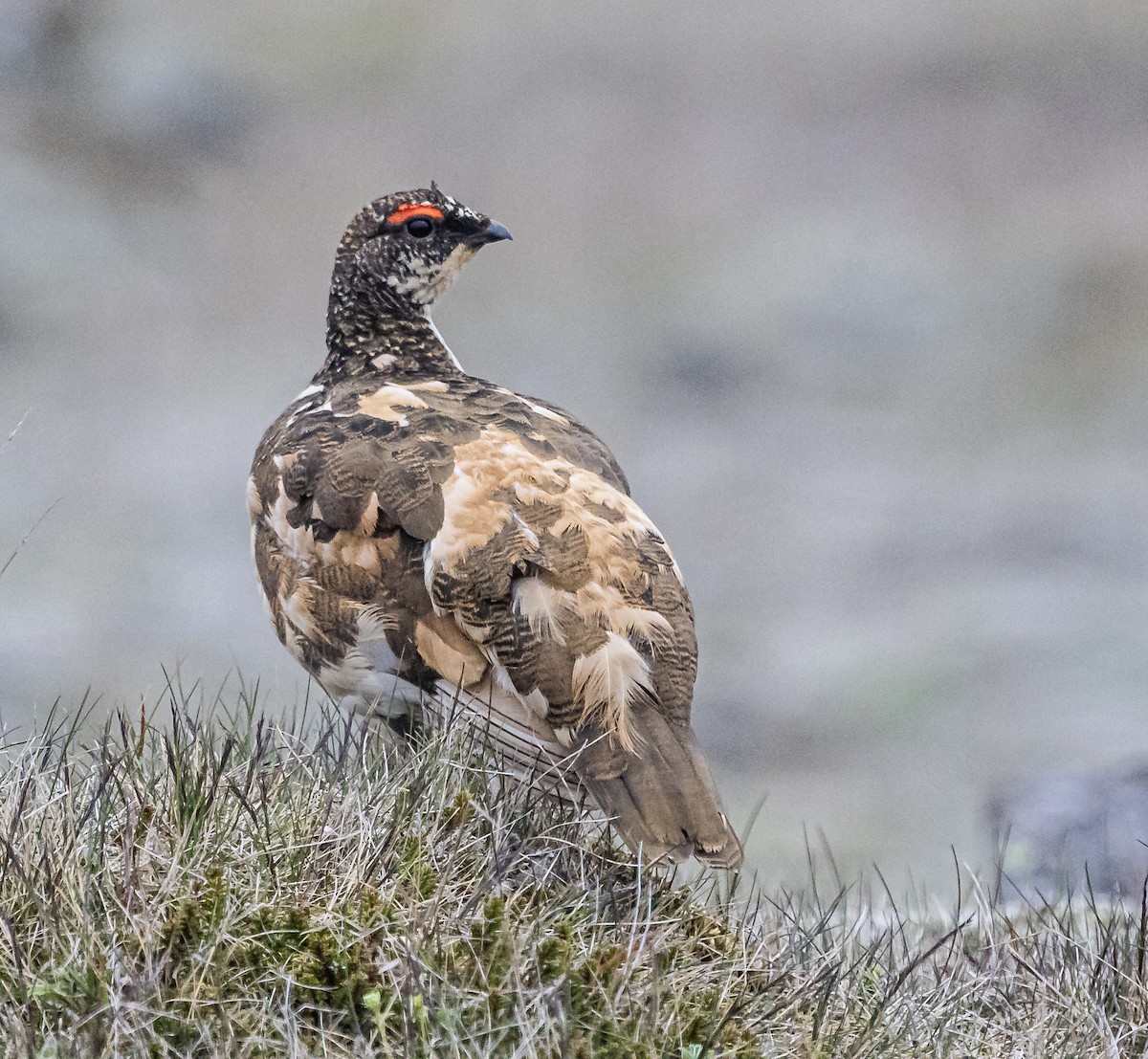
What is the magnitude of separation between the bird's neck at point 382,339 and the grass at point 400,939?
1714 mm

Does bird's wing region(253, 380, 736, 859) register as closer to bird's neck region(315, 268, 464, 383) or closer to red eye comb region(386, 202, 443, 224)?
bird's neck region(315, 268, 464, 383)

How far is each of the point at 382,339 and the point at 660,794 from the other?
2290mm

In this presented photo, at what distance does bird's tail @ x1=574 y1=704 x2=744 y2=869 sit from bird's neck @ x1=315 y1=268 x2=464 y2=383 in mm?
1921

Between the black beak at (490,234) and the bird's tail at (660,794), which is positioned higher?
the black beak at (490,234)

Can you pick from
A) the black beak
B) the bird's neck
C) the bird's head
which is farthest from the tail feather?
the black beak

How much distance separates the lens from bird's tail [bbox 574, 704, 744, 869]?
3387 mm

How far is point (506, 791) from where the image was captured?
12.0ft

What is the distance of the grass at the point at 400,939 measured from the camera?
2812mm

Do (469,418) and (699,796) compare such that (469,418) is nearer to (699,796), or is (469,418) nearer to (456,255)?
(456,255)

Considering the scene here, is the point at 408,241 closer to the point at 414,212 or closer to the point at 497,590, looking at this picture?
the point at 414,212

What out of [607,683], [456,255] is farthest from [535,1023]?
[456,255]

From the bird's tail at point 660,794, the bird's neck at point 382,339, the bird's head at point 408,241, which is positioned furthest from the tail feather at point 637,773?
the bird's head at point 408,241

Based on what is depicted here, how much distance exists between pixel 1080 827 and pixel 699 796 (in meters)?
3.76

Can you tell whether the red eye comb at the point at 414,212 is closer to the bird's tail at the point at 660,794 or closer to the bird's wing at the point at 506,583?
the bird's wing at the point at 506,583
